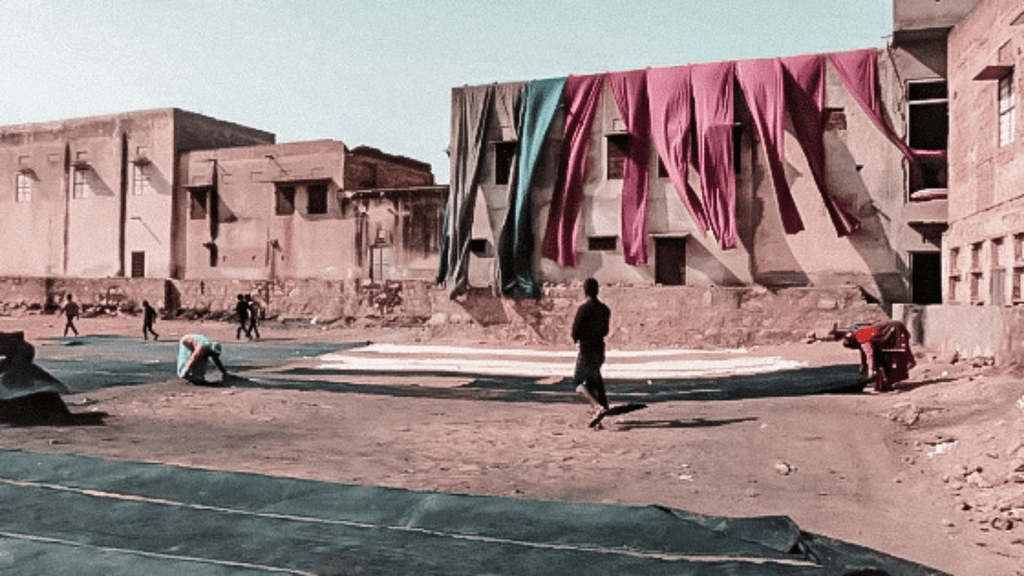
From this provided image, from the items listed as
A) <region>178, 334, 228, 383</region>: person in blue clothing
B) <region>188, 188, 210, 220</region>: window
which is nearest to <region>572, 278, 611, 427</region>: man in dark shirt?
<region>178, 334, 228, 383</region>: person in blue clothing

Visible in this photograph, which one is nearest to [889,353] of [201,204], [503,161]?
[503,161]

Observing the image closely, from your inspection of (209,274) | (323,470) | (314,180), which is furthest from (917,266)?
(209,274)

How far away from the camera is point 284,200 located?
95.9 feet

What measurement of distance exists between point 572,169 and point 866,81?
7068 mm

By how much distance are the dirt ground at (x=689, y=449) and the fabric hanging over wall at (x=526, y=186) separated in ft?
30.2

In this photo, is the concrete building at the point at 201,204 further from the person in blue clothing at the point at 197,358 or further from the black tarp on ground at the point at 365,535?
the black tarp on ground at the point at 365,535

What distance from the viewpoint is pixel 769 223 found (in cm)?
1798

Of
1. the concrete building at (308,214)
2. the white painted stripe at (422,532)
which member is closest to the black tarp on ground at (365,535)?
the white painted stripe at (422,532)

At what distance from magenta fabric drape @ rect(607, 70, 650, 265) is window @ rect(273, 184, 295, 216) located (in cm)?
1505

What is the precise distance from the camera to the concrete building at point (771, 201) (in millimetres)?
16844

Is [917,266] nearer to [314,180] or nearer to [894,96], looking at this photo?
[894,96]

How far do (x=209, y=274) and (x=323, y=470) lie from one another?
2710cm

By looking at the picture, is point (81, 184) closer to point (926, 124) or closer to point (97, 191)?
point (97, 191)

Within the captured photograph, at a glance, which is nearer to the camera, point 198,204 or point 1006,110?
point 1006,110
